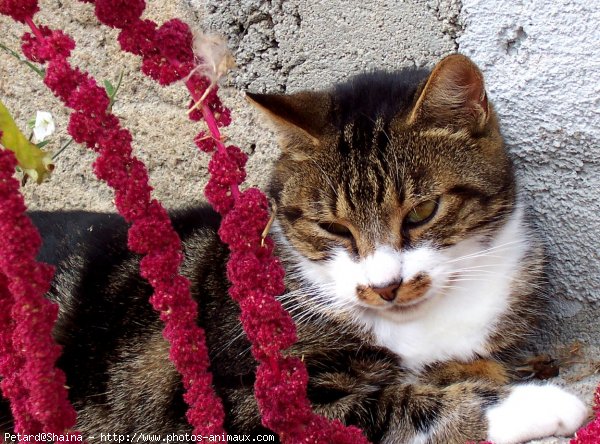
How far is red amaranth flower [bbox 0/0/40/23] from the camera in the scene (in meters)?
1.06

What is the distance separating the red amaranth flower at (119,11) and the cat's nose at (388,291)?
726mm

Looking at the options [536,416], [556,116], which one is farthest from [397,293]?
[556,116]

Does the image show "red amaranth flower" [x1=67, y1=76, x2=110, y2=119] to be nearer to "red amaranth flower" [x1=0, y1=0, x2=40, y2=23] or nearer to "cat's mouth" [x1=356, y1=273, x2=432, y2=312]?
"red amaranth flower" [x1=0, y1=0, x2=40, y2=23]

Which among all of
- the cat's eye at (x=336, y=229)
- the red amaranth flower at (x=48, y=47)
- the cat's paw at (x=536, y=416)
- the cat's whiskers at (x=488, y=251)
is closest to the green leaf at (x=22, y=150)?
the red amaranth flower at (x=48, y=47)

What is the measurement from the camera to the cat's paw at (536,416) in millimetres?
1448

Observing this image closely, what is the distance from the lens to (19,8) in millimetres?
1071

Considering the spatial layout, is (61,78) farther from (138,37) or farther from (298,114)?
(298,114)

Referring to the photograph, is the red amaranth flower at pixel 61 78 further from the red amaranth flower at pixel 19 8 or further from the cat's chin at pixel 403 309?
the cat's chin at pixel 403 309

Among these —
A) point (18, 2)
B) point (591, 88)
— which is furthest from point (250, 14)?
point (18, 2)

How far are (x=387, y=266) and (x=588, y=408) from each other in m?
0.53

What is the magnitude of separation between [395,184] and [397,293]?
0.76 feet

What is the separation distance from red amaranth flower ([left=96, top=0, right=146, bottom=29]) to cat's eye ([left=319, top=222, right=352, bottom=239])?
69 cm

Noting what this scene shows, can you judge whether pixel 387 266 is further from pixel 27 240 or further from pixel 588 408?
pixel 27 240

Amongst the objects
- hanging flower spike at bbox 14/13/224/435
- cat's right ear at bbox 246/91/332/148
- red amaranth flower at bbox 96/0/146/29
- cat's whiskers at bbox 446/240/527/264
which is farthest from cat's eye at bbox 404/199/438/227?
red amaranth flower at bbox 96/0/146/29
